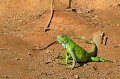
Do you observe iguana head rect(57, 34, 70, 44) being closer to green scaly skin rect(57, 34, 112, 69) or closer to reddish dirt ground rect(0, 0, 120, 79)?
green scaly skin rect(57, 34, 112, 69)

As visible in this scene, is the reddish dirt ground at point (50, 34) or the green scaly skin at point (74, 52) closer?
the reddish dirt ground at point (50, 34)

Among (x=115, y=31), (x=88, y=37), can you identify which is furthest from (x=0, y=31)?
(x=115, y=31)

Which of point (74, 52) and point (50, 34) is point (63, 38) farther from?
point (50, 34)

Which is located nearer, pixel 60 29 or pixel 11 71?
pixel 11 71

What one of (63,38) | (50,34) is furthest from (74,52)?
(50,34)

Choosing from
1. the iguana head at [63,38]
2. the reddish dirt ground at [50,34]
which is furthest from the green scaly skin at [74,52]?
the reddish dirt ground at [50,34]

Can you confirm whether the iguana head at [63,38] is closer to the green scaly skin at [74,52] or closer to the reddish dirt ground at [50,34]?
the green scaly skin at [74,52]

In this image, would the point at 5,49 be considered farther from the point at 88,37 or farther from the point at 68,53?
the point at 88,37

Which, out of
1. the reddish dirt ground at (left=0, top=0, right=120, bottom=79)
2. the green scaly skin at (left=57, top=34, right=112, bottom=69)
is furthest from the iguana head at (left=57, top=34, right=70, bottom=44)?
the reddish dirt ground at (left=0, top=0, right=120, bottom=79)
